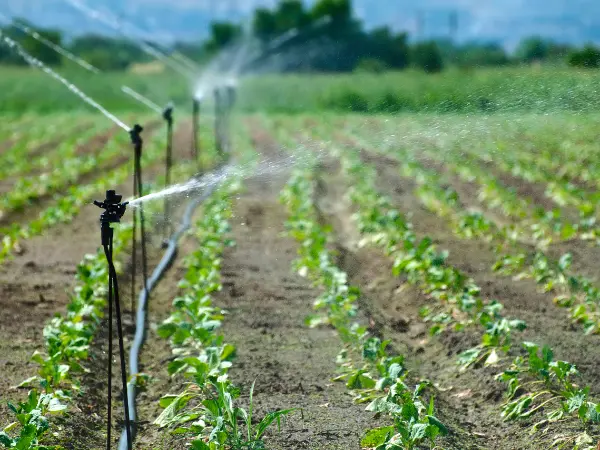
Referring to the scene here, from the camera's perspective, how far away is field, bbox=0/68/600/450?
182 inches

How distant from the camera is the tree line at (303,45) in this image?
4099 cm

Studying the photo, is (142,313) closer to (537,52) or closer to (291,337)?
(291,337)

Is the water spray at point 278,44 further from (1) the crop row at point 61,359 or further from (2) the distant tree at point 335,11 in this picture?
(1) the crop row at point 61,359

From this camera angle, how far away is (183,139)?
24.6 metres

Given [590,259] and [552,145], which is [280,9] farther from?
[590,259]

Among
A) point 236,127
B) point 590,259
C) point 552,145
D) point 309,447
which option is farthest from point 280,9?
point 309,447

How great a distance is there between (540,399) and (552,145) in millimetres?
16395

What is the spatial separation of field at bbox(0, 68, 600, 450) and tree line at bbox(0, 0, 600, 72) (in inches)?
505

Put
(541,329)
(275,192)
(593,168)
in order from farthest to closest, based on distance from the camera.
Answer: (593,168), (275,192), (541,329)

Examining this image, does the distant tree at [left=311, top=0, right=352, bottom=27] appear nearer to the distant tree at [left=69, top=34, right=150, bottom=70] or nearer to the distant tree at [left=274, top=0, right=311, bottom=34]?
the distant tree at [left=274, top=0, right=311, bottom=34]

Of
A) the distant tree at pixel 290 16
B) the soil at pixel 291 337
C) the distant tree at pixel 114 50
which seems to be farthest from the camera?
the distant tree at pixel 290 16

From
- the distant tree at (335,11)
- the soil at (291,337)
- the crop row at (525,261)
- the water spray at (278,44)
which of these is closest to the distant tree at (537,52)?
the crop row at (525,261)

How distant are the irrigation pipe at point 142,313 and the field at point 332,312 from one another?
0.24 ft

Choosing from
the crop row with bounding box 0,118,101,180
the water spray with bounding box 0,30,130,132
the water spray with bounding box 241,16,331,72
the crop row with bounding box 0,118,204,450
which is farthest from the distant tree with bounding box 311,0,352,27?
the crop row with bounding box 0,118,204,450
